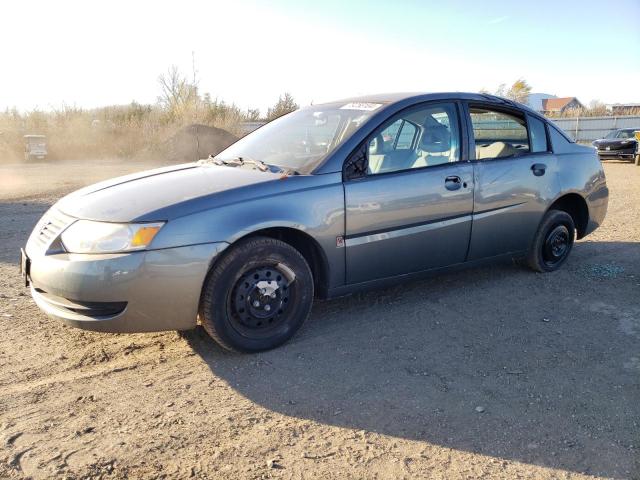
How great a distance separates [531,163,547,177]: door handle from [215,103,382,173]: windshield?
1655mm

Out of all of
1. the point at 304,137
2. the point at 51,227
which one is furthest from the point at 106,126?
the point at 51,227

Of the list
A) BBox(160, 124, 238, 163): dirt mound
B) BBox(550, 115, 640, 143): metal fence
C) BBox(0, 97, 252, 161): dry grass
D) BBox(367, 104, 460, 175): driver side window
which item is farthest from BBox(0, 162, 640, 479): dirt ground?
BBox(550, 115, 640, 143): metal fence

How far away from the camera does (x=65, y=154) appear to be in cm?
2491

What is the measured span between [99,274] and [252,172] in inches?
50.4

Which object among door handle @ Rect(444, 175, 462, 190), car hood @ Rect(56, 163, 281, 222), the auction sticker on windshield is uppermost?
the auction sticker on windshield

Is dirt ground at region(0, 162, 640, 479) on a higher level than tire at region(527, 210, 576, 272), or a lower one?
lower

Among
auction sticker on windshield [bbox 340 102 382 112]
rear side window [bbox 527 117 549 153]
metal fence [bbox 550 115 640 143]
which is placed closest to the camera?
auction sticker on windshield [bbox 340 102 382 112]

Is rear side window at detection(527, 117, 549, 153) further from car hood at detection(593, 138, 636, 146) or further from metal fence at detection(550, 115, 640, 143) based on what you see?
metal fence at detection(550, 115, 640, 143)

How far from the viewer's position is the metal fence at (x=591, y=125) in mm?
31922

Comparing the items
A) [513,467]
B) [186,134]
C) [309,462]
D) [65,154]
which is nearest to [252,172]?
[309,462]

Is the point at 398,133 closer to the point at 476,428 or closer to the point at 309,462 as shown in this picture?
the point at 476,428

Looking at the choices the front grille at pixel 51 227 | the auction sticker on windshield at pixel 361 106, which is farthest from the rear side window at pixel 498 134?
the front grille at pixel 51 227

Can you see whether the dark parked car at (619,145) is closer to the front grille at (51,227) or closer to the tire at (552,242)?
the tire at (552,242)

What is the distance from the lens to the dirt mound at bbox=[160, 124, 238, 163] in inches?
875
